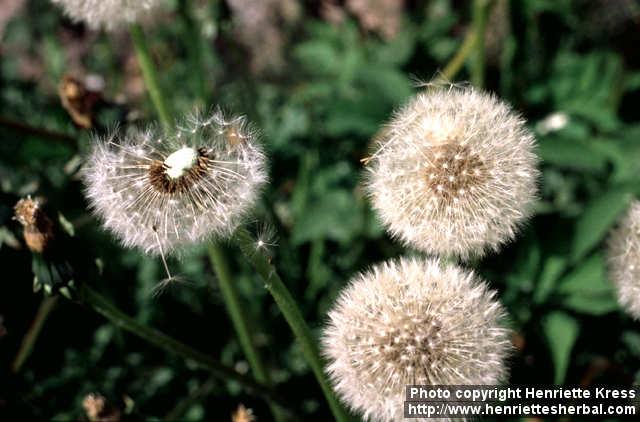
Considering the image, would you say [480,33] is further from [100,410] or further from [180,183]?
[100,410]

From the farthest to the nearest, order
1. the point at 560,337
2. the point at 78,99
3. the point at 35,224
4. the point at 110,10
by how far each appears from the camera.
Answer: the point at 78,99 < the point at 560,337 < the point at 110,10 < the point at 35,224

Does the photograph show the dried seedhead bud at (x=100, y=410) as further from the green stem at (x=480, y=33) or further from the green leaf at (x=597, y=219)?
the green stem at (x=480, y=33)

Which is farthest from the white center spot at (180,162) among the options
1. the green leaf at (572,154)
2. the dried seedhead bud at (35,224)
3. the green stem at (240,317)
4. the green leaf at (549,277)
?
the green leaf at (572,154)

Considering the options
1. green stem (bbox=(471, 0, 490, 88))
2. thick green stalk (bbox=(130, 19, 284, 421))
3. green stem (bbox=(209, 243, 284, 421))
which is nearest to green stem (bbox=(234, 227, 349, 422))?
thick green stalk (bbox=(130, 19, 284, 421))

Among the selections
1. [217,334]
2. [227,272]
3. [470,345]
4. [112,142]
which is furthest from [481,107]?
[217,334]

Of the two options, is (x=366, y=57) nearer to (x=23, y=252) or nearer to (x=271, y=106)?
(x=271, y=106)

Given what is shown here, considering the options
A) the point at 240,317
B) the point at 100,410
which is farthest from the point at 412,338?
the point at 240,317
